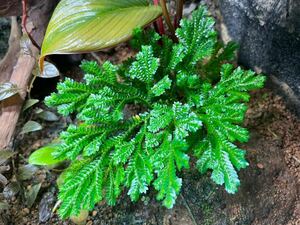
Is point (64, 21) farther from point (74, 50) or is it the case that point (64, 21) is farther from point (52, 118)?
point (52, 118)

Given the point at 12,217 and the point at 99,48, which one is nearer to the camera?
the point at 99,48

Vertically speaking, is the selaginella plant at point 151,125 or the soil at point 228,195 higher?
the selaginella plant at point 151,125

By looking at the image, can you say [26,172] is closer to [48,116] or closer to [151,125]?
[48,116]

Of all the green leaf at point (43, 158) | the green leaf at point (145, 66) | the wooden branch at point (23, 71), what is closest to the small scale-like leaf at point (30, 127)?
the wooden branch at point (23, 71)

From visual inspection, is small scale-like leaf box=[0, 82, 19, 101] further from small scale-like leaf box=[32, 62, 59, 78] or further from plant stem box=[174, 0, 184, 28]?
plant stem box=[174, 0, 184, 28]

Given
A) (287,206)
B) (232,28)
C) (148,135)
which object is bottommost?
(287,206)

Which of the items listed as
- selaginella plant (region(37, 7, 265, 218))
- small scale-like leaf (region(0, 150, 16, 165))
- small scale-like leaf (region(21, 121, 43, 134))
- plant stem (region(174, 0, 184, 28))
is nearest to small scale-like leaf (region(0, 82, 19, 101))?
small scale-like leaf (region(21, 121, 43, 134))

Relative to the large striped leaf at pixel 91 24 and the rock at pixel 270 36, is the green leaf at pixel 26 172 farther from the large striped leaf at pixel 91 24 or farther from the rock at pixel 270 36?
the rock at pixel 270 36

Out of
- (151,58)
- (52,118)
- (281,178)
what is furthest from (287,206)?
(52,118)
